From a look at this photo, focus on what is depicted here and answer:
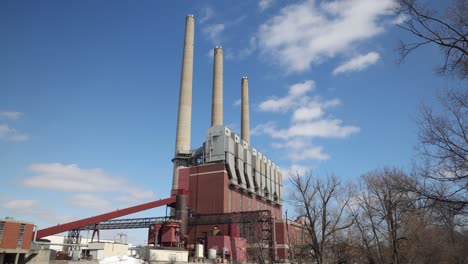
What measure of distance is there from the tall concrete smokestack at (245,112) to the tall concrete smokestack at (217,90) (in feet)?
38.0

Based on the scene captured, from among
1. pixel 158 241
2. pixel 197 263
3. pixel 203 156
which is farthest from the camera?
pixel 203 156

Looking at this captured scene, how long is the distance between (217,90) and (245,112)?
13159 mm

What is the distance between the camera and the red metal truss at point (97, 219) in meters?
51.0

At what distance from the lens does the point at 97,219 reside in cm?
5625

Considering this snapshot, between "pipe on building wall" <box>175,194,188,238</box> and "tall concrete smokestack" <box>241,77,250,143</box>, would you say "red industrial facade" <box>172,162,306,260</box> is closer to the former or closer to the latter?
"pipe on building wall" <box>175,194,188,238</box>

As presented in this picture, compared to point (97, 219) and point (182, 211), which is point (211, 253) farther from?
point (97, 219)

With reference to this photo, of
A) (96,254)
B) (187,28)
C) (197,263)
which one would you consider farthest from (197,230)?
(187,28)

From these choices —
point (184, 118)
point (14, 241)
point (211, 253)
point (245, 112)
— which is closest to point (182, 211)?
point (211, 253)

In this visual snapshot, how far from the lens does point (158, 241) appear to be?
55.7 meters

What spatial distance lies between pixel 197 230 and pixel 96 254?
61.3 feet

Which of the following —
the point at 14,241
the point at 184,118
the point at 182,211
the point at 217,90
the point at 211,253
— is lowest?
the point at 211,253

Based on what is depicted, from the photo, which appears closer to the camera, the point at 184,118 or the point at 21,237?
the point at 21,237

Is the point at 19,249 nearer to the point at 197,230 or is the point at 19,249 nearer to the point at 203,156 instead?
the point at 197,230

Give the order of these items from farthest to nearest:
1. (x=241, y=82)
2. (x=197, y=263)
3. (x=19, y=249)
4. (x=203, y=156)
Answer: (x=241, y=82), (x=203, y=156), (x=197, y=263), (x=19, y=249)
